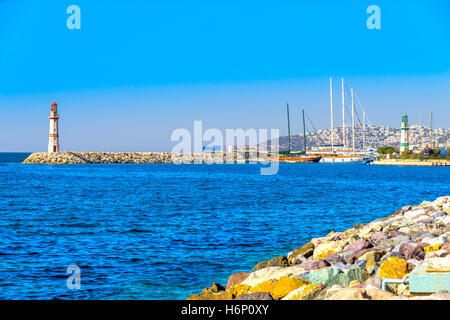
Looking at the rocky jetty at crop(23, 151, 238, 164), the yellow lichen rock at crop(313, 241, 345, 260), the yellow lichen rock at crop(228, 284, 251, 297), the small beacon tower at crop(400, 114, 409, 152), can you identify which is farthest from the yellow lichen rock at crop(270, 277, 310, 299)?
the rocky jetty at crop(23, 151, 238, 164)

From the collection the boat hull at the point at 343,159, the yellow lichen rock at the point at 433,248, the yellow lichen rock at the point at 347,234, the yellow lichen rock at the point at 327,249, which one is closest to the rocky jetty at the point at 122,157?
the boat hull at the point at 343,159

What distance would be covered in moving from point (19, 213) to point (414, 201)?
995 inches

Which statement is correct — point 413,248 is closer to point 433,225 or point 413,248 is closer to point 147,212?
point 433,225

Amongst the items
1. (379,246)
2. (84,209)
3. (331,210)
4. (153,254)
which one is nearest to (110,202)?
(84,209)

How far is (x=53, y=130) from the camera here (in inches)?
4090

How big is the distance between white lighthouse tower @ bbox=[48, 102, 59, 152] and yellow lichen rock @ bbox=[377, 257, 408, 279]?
99.2 m

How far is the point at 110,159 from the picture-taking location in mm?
145875

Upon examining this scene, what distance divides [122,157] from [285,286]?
143469 millimetres

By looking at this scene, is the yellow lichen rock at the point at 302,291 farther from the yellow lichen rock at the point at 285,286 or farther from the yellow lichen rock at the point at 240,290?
the yellow lichen rock at the point at 240,290

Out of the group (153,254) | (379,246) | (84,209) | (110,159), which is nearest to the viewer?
(379,246)

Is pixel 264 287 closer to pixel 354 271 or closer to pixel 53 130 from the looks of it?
pixel 354 271

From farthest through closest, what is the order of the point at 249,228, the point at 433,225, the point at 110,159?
the point at 110,159 < the point at 249,228 < the point at 433,225

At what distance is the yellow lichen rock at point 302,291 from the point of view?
7492 mm

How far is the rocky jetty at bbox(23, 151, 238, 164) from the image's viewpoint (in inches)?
5039
